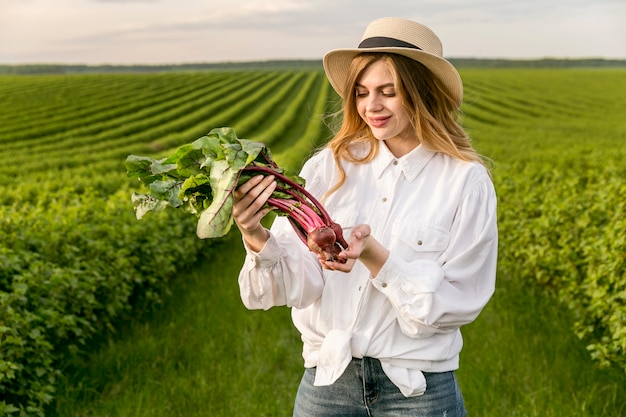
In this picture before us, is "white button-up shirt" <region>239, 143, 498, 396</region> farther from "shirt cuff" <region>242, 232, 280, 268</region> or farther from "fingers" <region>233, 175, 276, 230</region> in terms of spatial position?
"fingers" <region>233, 175, 276, 230</region>

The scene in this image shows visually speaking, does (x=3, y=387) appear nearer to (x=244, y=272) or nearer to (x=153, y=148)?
(x=244, y=272)

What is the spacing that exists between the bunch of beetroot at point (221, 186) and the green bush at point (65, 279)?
2.02 metres

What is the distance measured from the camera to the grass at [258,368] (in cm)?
457

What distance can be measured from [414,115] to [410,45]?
0.71ft

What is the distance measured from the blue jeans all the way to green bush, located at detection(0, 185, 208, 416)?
7.02 ft

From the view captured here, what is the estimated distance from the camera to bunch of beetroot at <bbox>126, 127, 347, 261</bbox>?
6.44 ft

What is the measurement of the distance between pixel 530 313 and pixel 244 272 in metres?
4.53

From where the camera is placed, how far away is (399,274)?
210cm

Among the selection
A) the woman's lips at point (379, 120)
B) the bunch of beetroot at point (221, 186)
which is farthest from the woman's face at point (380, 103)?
the bunch of beetroot at point (221, 186)

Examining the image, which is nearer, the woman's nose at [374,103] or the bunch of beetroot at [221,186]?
the bunch of beetroot at [221,186]

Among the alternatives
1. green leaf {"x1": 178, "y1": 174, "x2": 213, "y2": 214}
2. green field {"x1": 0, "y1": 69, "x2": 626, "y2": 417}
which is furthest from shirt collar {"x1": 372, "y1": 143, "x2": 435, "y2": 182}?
green field {"x1": 0, "y1": 69, "x2": 626, "y2": 417}

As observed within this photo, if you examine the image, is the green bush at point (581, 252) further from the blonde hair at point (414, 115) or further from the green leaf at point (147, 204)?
the green leaf at point (147, 204)

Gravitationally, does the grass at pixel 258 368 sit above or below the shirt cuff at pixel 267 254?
below

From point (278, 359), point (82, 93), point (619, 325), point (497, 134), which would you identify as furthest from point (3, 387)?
point (82, 93)
